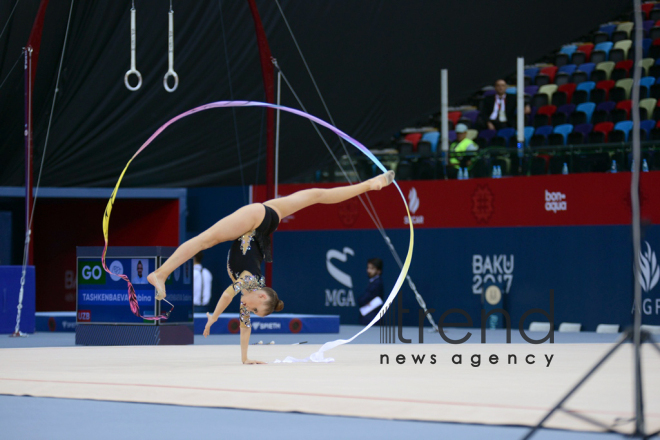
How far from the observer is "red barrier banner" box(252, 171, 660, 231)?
1457 cm

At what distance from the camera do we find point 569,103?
60.1 feet

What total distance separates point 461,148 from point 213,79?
468 centimetres

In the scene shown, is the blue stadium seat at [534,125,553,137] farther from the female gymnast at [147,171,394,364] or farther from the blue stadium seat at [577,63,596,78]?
the female gymnast at [147,171,394,364]

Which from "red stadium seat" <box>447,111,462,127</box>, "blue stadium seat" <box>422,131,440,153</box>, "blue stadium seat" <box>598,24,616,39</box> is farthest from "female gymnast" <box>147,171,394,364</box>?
"blue stadium seat" <box>598,24,616,39</box>

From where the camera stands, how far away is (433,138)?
748 inches

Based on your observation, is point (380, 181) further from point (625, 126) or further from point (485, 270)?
point (625, 126)

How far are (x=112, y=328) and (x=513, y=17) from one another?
41.3ft

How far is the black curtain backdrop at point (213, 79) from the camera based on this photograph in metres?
15.9

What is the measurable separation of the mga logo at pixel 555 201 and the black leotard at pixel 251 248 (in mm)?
7992

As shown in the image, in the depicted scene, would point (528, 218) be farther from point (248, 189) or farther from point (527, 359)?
point (527, 359)

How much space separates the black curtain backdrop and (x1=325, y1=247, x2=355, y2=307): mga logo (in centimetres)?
191

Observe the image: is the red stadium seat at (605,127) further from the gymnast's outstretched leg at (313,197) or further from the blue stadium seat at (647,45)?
the gymnast's outstretched leg at (313,197)

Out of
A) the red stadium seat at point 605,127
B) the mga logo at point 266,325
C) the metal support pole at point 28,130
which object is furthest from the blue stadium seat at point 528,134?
the metal support pole at point 28,130

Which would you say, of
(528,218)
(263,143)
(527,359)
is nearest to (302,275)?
(263,143)
